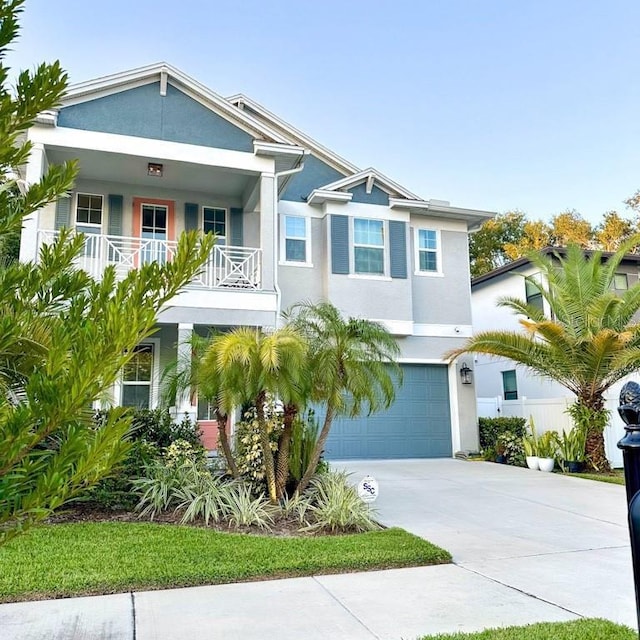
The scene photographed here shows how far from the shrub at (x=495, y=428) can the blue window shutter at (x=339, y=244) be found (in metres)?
5.62

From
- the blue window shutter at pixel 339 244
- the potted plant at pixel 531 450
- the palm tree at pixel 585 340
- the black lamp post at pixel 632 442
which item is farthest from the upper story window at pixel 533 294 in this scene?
the black lamp post at pixel 632 442

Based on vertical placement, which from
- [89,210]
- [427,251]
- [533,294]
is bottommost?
[533,294]

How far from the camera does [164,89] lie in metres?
12.5

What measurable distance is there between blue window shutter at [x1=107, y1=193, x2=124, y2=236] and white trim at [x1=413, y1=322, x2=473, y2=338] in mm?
7962

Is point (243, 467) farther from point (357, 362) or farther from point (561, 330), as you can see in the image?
point (561, 330)

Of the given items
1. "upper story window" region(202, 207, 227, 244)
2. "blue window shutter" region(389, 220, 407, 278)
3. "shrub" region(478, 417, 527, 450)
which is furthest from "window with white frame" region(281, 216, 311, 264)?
"shrub" region(478, 417, 527, 450)

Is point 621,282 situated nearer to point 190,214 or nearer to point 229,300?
point 229,300

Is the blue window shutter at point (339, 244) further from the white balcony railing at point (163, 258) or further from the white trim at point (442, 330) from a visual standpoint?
the white trim at point (442, 330)

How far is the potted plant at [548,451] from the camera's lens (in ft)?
41.5

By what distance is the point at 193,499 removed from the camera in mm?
7645

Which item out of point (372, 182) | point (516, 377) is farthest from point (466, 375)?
point (372, 182)

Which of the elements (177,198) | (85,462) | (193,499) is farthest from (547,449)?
(85,462)

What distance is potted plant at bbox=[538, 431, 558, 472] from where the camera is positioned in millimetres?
12664

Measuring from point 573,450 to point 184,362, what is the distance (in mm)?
8874
